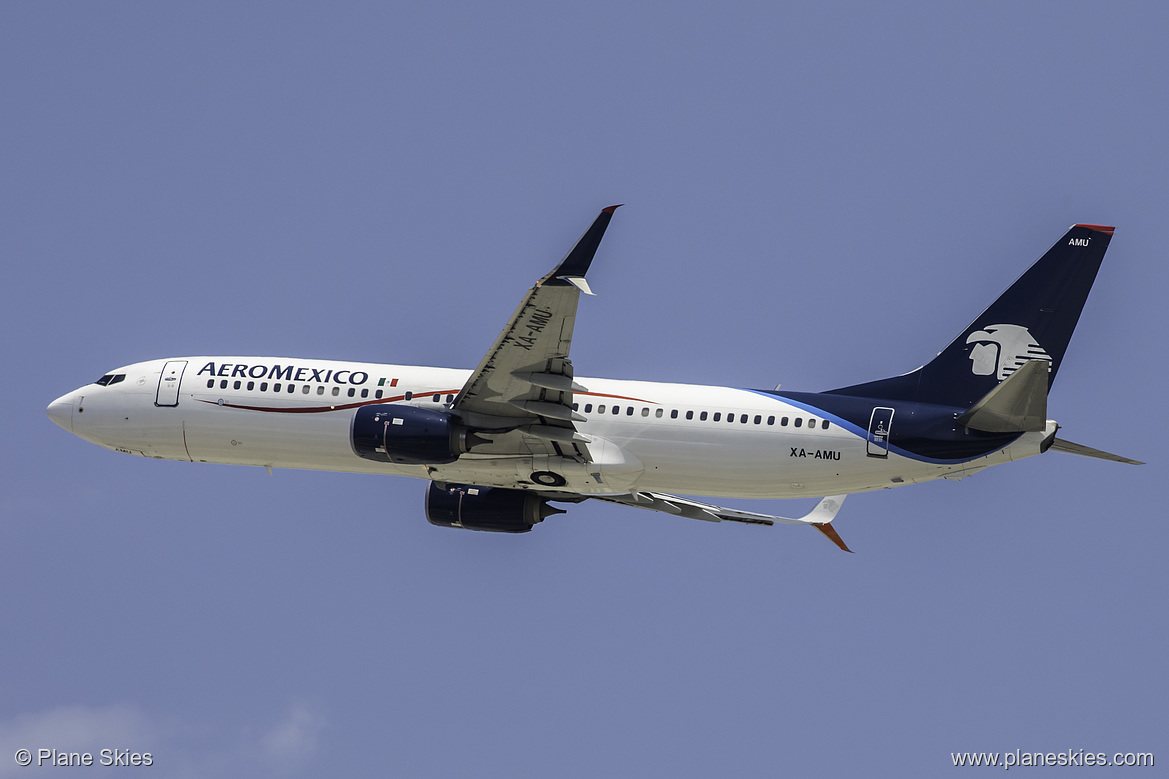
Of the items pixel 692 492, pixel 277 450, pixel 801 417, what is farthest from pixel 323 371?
pixel 801 417

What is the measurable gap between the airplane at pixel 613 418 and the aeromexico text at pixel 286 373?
1.9 inches

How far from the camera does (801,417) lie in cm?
3906

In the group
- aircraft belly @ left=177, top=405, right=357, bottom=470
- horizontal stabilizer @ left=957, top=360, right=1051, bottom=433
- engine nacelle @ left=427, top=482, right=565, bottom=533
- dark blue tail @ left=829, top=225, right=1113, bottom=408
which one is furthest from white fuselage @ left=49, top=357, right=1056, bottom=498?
dark blue tail @ left=829, top=225, right=1113, bottom=408

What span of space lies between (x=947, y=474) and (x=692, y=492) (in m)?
6.88

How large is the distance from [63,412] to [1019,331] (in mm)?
27998

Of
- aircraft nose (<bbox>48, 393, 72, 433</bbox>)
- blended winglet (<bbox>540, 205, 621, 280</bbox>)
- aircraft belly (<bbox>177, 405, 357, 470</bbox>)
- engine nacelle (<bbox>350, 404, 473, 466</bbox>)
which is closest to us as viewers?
blended winglet (<bbox>540, 205, 621, 280</bbox>)

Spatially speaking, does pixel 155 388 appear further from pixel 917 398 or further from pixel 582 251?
pixel 917 398

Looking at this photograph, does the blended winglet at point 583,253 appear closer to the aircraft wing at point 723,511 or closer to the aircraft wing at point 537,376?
the aircraft wing at point 537,376

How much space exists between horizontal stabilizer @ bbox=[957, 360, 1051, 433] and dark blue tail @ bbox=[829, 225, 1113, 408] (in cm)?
207

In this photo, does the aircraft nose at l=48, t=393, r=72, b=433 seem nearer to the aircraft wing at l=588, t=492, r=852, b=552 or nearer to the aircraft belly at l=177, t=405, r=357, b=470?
the aircraft belly at l=177, t=405, r=357, b=470

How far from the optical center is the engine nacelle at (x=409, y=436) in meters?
38.8

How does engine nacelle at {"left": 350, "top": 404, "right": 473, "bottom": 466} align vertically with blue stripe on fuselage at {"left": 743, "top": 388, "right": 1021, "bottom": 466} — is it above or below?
below

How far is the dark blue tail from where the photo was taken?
127 ft

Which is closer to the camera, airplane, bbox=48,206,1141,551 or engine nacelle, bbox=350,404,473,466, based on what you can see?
airplane, bbox=48,206,1141,551
